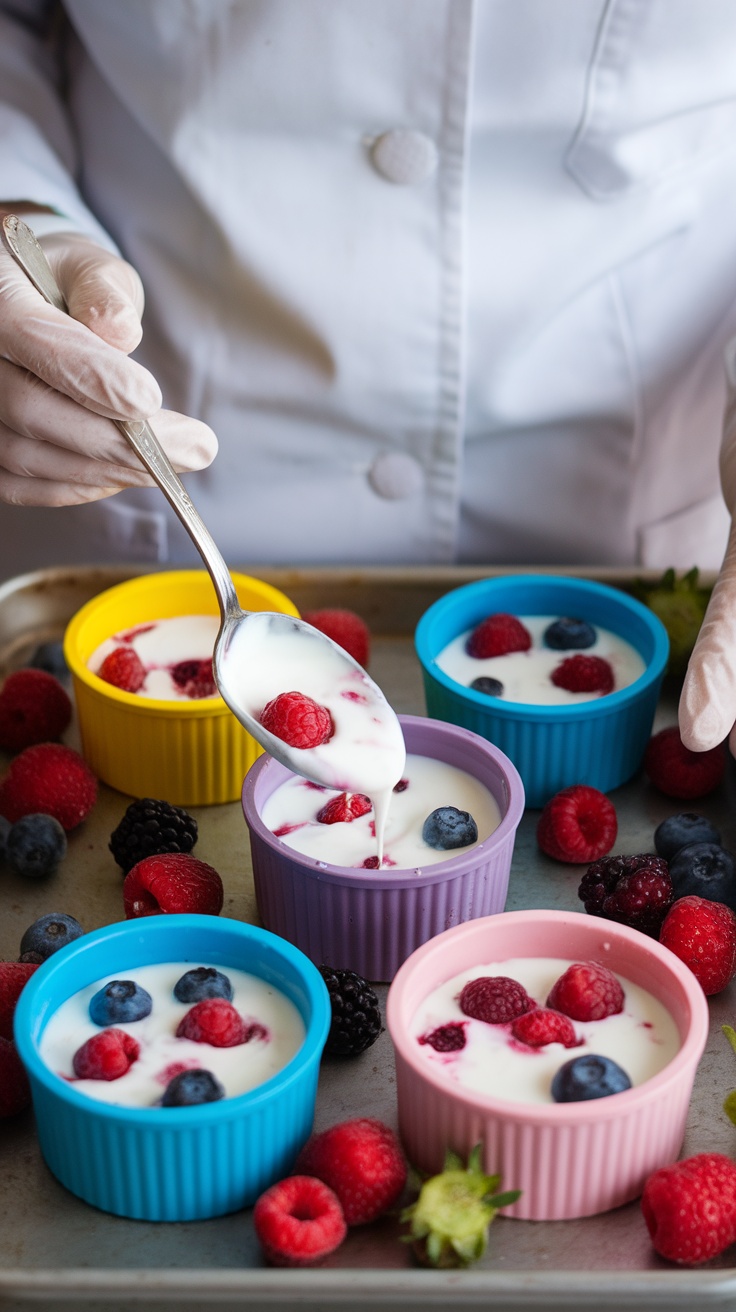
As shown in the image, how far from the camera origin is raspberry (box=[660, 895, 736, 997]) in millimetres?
1519

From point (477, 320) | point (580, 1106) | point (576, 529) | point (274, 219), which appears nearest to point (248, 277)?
point (274, 219)

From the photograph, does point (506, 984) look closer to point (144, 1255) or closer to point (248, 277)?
point (144, 1255)

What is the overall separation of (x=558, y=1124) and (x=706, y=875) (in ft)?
1.66

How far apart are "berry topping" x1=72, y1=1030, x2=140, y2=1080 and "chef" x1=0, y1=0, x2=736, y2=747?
694mm

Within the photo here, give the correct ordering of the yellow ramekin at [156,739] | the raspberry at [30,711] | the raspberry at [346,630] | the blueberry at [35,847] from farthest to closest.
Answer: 1. the raspberry at [346,630]
2. the raspberry at [30,711]
3. the yellow ramekin at [156,739]
4. the blueberry at [35,847]

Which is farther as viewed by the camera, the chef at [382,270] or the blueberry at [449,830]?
the chef at [382,270]

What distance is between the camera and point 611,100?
6.17 feet

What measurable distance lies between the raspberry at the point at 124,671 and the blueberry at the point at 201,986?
1.92 ft

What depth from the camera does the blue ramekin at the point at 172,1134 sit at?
48.6 inches

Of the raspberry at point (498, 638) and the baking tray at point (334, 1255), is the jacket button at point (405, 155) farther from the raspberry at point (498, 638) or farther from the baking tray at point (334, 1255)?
the baking tray at point (334, 1255)

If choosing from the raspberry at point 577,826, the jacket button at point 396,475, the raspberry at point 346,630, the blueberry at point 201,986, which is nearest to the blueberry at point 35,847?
the blueberry at point 201,986

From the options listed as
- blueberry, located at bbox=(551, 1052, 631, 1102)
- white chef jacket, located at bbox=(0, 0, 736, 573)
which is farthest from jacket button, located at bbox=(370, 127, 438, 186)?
blueberry, located at bbox=(551, 1052, 631, 1102)

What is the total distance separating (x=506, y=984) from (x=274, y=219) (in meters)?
1.13

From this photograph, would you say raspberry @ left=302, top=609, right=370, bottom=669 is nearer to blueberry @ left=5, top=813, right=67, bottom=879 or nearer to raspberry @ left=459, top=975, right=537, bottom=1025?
blueberry @ left=5, top=813, right=67, bottom=879
